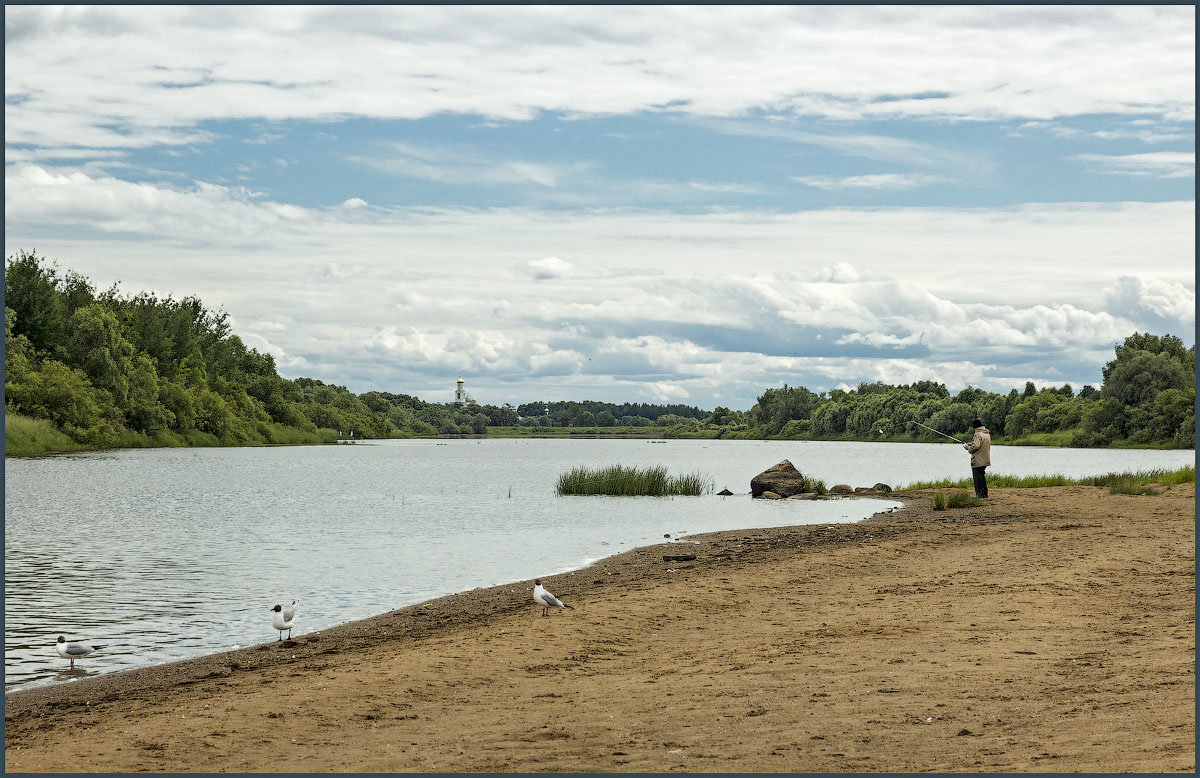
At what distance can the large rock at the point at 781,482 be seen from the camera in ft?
141

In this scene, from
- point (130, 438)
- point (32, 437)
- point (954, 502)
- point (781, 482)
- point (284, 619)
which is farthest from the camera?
point (130, 438)

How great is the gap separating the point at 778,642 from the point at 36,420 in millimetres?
83846

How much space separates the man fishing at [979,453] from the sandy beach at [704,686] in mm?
13769

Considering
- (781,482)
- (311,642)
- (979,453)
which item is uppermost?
(979,453)

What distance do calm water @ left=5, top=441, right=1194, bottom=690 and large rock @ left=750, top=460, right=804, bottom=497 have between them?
39.0 inches

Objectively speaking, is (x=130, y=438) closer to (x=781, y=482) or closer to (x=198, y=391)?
(x=198, y=391)

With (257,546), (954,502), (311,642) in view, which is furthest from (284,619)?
(954,502)

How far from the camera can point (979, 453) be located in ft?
107

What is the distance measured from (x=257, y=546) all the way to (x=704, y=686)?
62.1 ft

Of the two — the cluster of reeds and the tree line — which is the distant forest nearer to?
the tree line

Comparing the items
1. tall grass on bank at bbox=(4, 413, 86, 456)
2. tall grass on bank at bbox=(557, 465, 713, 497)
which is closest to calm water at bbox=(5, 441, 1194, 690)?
tall grass on bank at bbox=(557, 465, 713, 497)

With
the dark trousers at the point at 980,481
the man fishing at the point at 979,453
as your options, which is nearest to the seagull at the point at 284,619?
the man fishing at the point at 979,453

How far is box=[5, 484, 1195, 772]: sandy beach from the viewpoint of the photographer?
25.2 ft

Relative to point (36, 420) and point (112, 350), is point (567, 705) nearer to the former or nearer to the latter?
point (36, 420)
